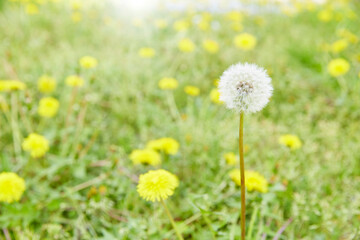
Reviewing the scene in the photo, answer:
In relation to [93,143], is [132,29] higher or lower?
higher

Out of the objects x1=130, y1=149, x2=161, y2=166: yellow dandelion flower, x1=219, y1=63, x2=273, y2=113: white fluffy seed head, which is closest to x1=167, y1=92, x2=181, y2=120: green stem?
x1=130, y1=149, x2=161, y2=166: yellow dandelion flower

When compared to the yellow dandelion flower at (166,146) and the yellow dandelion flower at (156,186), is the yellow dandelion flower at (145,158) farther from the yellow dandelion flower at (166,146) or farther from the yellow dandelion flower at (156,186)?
the yellow dandelion flower at (156,186)

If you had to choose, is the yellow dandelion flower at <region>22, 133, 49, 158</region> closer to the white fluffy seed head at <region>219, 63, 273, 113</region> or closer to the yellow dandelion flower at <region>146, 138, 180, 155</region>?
the yellow dandelion flower at <region>146, 138, 180, 155</region>

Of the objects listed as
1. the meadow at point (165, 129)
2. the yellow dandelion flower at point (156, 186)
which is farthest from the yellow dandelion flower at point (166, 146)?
the yellow dandelion flower at point (156, 186)

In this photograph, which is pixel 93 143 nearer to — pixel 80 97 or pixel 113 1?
pixel 80 97

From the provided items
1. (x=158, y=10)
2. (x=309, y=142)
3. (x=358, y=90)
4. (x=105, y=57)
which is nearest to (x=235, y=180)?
(x=309, y=142)

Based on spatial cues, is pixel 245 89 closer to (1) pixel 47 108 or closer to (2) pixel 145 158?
(2) pixel 145 158
